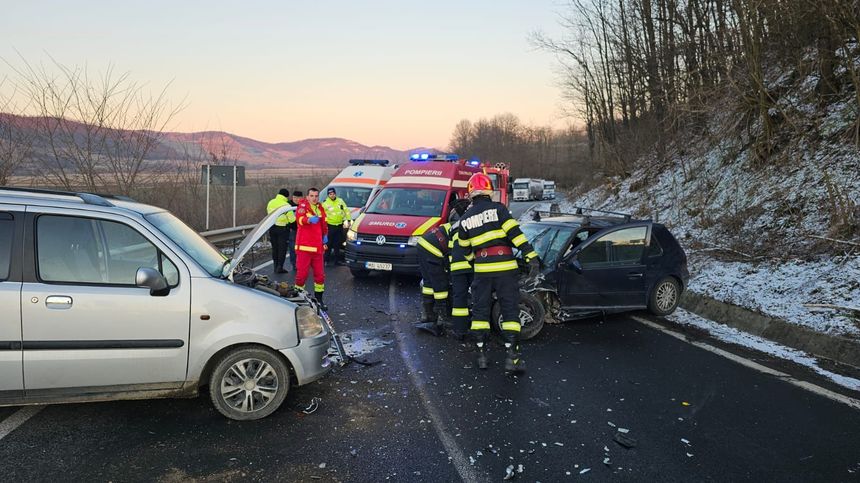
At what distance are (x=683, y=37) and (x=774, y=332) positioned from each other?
14892mm

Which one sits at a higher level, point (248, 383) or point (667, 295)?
point (667, 295)

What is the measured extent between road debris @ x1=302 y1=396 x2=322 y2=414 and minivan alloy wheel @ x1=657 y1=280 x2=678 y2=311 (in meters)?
5.25

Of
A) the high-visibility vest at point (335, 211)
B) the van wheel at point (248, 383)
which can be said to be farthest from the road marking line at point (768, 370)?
the high-visibility vest at point (335, 211)

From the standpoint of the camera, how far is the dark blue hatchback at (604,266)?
6.91 m

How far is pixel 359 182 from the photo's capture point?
598 inches

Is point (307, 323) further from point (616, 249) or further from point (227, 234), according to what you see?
point (227, 234)

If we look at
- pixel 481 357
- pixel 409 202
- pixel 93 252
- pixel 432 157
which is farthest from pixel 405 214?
pixel 93 252

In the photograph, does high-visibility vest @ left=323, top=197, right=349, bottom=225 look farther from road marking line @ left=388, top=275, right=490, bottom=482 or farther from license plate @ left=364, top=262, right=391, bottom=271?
road marking line @ left=388, top=275, right=490, bottom=482

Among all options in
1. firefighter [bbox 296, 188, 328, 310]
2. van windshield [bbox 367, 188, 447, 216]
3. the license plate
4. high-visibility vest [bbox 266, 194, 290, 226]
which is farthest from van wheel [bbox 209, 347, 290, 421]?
van windshield [bbox 367, 188, 447, 216]

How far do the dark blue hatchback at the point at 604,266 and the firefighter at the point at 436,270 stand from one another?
1095 millimetres

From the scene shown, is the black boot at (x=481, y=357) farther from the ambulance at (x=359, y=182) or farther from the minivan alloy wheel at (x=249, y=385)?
the ambulance at (x=359, y=182)

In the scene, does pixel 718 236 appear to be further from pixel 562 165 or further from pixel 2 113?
pixel 562 165

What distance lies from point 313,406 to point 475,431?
1.35m

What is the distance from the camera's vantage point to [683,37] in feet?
60.5
